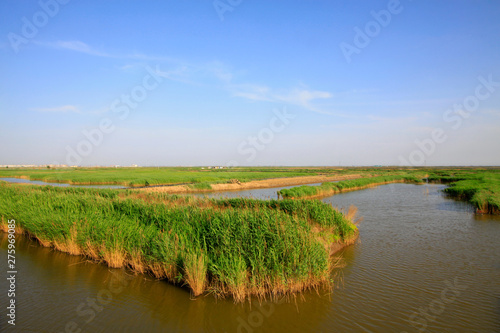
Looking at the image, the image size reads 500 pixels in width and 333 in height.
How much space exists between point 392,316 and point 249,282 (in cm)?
327

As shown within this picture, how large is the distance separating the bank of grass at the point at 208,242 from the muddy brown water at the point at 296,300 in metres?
0.40

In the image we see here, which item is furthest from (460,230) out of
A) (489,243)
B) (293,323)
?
(293,323)

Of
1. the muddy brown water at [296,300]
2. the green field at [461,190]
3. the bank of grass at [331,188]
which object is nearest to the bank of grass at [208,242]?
the muddy brown water at [296,300]

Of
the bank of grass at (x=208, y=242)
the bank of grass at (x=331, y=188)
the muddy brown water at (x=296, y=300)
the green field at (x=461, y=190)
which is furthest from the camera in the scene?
the bank of grass at (x=331, y=188)

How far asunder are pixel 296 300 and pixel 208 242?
291 cm

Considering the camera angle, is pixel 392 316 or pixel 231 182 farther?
pixel 231 182

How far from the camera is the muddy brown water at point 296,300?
5.82m

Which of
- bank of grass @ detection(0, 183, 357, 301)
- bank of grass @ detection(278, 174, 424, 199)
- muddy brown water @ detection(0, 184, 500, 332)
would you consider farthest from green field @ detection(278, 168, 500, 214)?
bank of grass @ detection(0, 183, 357, 301)

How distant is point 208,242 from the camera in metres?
8.12

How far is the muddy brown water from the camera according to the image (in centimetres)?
582

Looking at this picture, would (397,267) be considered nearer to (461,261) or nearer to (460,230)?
(461,261)

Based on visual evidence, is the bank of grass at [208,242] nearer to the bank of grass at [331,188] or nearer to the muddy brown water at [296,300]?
the muddy brown water at [296,300]

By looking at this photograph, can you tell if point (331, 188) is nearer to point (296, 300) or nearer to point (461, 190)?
point (461, 190)

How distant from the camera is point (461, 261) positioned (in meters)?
9.60
